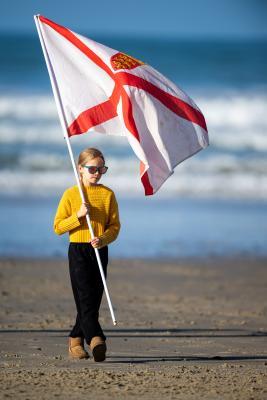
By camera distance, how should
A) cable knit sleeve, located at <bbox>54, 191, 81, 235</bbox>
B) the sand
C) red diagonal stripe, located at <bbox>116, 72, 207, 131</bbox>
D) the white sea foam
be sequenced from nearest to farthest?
the sand < cable knit sleeve, located at <bbox>54, 191, 81, 235</bbox> < red diagonal stripe, located at <bbox>116, 72, 207, 131</bbox> < the white sea foam

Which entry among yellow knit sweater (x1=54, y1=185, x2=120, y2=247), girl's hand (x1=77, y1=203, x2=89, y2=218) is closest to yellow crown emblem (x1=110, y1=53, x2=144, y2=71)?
yellow knit sweater (x1=54, y1=185, x2=120, y2=247)

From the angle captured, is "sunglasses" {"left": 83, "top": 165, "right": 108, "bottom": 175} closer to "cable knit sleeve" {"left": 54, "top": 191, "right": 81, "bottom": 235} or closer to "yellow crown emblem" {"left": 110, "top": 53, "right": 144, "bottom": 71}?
"cable knit sleeve" {"left": 54, "top": 191, "right": 81, "bottom": 235}

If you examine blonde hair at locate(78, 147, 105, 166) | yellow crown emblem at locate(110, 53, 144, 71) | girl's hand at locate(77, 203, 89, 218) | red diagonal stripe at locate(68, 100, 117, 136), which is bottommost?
girl's hand at locate(77, 203, 89, 218)

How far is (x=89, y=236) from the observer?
7281 millimetres

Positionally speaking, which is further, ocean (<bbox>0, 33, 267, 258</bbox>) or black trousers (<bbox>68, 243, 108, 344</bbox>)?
ocean (<bbox>0, 33, 267, 258</bbox>)

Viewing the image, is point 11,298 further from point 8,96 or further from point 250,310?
point 8,96

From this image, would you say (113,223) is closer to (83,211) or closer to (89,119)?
(83,211)

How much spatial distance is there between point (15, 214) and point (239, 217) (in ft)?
11.1

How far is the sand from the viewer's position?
637 cm

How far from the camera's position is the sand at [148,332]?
6.37m

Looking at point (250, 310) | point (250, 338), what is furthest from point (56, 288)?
point (250, 338)

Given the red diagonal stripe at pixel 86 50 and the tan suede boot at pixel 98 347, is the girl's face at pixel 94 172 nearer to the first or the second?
the red diagonal stripe at pixel 86 50

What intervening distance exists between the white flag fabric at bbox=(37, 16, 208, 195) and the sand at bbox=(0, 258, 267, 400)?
1.21 metres

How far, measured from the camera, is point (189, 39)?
177 feet
